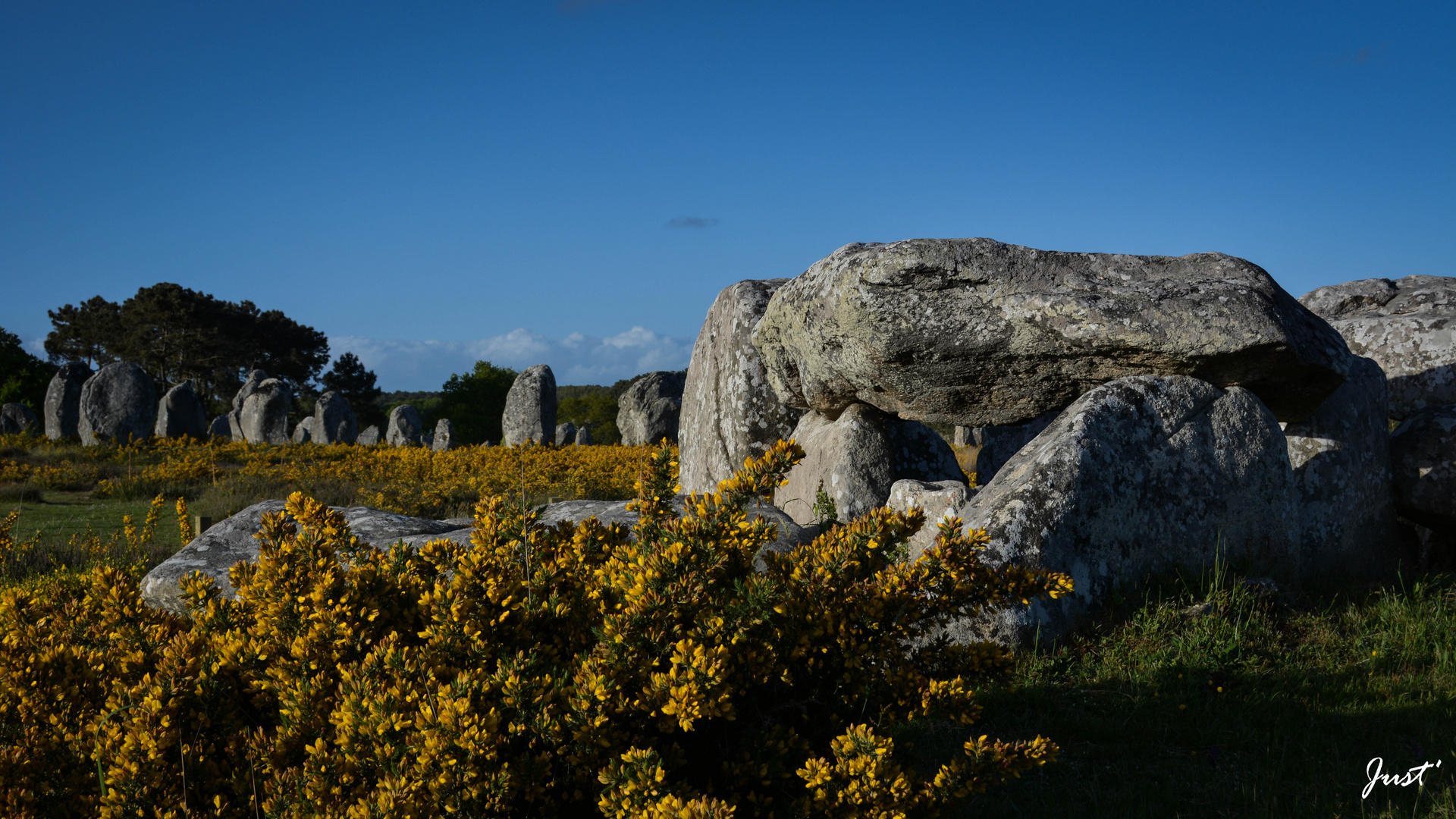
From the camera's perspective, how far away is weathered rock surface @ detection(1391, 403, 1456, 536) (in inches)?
246

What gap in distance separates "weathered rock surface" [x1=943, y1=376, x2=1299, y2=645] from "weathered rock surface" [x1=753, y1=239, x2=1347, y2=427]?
348mm

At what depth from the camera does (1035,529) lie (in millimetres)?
4832

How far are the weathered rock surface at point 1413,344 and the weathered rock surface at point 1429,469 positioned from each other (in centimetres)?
134

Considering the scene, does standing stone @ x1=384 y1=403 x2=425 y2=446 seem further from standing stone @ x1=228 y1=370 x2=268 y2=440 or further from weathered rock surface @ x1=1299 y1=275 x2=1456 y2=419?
weathered rock surface @ x1=1299 y1=275 x2=1456 y2=419

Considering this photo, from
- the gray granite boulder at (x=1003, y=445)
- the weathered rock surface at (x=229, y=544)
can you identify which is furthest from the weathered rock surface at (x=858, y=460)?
the weathered rock surface at (x=229, y=544)

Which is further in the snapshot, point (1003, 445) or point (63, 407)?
point (63, 407)

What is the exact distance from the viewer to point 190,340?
4625 centimetres

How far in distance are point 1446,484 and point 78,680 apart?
819 cm

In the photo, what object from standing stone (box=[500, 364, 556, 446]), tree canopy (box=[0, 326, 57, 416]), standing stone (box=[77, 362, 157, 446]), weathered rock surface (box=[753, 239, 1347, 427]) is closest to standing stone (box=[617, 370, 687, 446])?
standing stone (box=[500, 364, 556, 446])

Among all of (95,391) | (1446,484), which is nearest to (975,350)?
(1446,484)

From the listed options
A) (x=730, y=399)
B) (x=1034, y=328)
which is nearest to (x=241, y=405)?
(x=730, y=399)

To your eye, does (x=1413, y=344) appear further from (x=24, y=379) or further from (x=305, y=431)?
(x=24, y=379)

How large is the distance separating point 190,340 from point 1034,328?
51173 millimetres

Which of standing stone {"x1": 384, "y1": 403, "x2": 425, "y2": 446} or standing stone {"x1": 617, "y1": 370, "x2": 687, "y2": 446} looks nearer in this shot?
standing stone {"x1": 617, "y1": 370, "x2": 687, "y2": 446}
